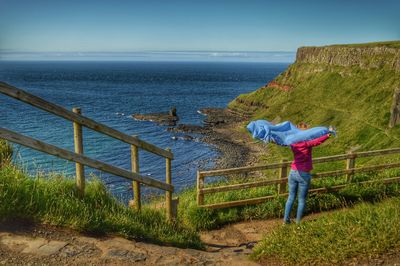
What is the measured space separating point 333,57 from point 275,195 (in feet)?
183

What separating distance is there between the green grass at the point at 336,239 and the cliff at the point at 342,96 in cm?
2484

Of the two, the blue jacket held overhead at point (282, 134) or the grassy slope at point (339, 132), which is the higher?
the blue jacket held overhead at point (282, 134)

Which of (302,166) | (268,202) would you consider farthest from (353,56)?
(302,166)

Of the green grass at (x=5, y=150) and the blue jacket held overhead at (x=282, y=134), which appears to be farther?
the blue jacket held overhead at (x=282, y=134)

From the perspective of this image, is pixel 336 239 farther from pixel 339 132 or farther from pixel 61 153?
pixel 339 132

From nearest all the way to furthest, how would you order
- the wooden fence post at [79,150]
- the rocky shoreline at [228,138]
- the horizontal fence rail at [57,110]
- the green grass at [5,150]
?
the horizontal fence rail at [57,110]
the wooden fence post at [79,150]
the green grass at [5,150]
the rocky shoreline at [228,138]

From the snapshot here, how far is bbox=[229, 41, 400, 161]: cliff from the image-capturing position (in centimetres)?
3462

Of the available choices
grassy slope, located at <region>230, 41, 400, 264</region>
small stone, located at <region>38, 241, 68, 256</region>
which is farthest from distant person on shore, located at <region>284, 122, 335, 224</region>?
small stone, located at <region>38, 241, 68, 256</region>

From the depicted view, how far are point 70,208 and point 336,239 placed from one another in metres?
4.52

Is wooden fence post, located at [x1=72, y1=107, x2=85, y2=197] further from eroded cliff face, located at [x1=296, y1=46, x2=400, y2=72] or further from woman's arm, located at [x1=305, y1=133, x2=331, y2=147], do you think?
eroded cliff face, located at [x1=296, y1=46, x2=400, y2=72]

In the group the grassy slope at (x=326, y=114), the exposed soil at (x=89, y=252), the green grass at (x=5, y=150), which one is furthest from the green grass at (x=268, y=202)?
the green grass at (x=5, y=150)

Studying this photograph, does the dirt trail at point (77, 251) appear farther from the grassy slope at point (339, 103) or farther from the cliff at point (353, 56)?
the cliff at point (353, 56)

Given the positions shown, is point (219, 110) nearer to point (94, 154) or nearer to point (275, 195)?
point (94, 154)

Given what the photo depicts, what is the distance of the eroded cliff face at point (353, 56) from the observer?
1775 inches
